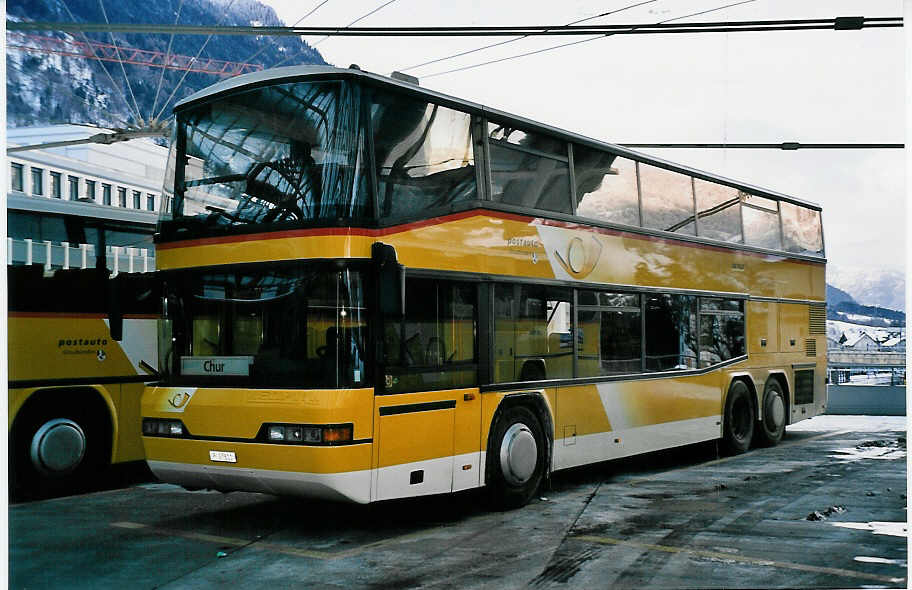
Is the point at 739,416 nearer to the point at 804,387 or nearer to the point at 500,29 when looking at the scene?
the point at 804,387

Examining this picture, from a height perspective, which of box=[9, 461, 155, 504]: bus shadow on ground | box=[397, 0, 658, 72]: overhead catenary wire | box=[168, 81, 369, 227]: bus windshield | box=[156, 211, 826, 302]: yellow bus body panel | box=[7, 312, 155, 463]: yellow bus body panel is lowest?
box=[9, 461, 155, 504]: bus shadow on ground

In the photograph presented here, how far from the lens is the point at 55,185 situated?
34.4ft

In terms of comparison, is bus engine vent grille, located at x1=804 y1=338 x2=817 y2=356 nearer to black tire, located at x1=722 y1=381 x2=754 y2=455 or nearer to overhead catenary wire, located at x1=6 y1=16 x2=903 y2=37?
black tire, located at x1=722 y1=381 x2=754 y2=455

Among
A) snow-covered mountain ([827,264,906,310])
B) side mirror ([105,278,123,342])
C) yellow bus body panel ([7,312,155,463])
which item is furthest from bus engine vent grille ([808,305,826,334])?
side mirror ([105,278,123,342])

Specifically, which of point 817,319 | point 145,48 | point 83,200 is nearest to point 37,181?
point 83,200

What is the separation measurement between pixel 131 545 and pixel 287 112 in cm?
360

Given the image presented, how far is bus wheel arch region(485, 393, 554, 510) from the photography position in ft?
30.8

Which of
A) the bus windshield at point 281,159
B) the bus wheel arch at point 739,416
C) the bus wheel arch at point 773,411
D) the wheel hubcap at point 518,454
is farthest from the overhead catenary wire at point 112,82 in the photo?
the bus wheel arch at point 773,411

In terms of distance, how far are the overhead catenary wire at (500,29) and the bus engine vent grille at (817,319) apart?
7308 mm

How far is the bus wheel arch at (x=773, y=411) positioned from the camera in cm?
1488

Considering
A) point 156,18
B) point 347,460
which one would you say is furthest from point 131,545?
point 156,18

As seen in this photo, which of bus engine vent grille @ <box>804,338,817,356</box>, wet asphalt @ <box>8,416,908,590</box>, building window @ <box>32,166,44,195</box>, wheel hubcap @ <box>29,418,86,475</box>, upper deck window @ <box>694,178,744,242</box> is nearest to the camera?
wet asphalt @ <box>8,416,908,590</box>

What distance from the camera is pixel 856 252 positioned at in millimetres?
10383

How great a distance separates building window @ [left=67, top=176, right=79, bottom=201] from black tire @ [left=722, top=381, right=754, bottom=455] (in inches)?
334
